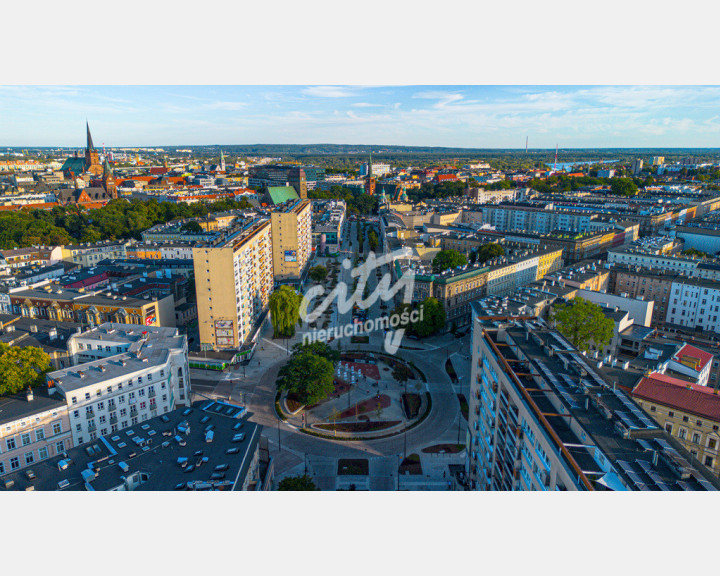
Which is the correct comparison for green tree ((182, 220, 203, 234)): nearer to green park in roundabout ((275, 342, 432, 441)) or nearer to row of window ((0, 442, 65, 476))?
green park in roundabout ((275, 342, 432, 441))

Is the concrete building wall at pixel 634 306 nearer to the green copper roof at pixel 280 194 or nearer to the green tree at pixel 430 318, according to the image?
the green tree at pixel 430 318

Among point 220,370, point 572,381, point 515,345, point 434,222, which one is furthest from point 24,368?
point 434,222

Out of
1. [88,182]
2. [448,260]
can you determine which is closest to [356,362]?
[448,260]

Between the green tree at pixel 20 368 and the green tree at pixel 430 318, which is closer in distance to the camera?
the green tree at pixel 20 368

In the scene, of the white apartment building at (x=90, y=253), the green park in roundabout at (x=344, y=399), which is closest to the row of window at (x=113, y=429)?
the green park in roundabout at (x=344, y=399)

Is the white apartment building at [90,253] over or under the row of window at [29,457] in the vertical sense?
Answer: over

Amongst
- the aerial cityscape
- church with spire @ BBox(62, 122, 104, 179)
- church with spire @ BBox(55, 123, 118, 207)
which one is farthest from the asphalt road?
church with spire @ BBox(62, 122, 104, 179)
